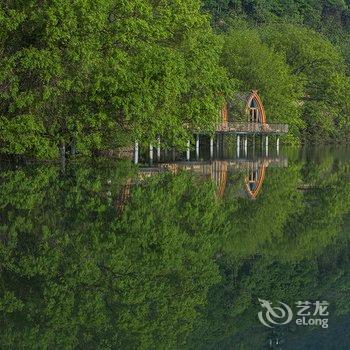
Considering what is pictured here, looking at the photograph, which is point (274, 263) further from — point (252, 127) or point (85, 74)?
point (252, 127)

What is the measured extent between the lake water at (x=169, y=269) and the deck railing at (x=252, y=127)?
32655 mm

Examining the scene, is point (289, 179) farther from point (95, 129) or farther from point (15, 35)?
point (15, 35)

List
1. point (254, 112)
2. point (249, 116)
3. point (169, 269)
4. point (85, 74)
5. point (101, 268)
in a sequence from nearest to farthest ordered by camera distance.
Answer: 1. point (101, 268)
2. point (169, 269)
3. point (85, 74)
4. point (249, 116)
5. point (254, 112)

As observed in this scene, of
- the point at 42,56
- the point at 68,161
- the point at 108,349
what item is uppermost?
the point at 42,56

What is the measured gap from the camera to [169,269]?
445 inches

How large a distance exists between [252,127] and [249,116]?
408 cm

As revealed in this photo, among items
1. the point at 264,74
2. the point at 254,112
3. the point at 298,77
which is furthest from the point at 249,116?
the point at 298,77

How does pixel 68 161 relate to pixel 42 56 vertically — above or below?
below

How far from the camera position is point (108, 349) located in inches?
297

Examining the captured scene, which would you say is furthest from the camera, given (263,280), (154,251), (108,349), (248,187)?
(248,187)

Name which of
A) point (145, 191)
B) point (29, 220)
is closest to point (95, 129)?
point (145, 191)

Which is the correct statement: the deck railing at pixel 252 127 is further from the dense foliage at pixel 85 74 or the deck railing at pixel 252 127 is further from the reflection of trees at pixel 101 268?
the reflection of trees at pixel 101 268

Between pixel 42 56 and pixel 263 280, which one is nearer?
pixel 263 280

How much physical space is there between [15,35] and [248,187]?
35.2ft
